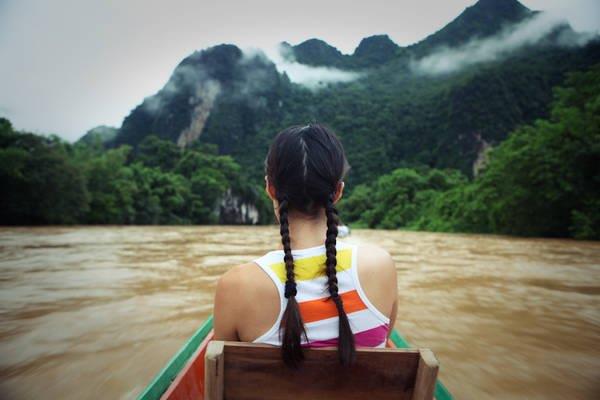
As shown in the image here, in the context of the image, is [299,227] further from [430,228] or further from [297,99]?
[297,99]

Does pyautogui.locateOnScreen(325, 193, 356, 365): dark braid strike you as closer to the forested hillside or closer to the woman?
the woman

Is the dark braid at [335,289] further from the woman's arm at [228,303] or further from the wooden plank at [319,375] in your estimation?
the woman's arm at [228,303]

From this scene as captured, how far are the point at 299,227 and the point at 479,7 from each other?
88848 millimetres

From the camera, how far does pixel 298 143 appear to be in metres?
1.06

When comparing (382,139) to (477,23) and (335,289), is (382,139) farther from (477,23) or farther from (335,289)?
(335,289)

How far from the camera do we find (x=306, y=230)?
1.11 m

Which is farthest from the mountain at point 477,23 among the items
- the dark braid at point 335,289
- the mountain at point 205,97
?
the dark braid at point 335,289

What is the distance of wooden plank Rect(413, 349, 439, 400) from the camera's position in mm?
836

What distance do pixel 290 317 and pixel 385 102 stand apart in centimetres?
7066

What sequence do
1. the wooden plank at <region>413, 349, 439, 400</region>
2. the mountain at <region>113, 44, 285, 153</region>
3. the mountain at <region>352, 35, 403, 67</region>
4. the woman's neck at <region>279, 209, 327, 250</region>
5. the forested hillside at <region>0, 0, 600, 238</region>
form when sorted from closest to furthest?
the wooden plank at <region>413, 349, 439, 400</region> → the woman's neck at <region>279, 209, 327, 250</region> → the forested hillside at <region>0, 0, 600, 238</region> → the mountain at <region>113, 44, 285, 153</region> → the mountain at <region>352, 35, 403, 67</region>

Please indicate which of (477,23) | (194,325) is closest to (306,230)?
(194,325)

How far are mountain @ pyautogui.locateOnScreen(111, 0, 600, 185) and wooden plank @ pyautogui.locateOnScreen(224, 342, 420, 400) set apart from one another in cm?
4961

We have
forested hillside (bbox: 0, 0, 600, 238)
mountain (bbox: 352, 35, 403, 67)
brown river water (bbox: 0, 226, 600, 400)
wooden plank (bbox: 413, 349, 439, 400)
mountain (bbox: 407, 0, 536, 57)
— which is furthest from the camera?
mountain (bbox: 352, 35, 403, 67)

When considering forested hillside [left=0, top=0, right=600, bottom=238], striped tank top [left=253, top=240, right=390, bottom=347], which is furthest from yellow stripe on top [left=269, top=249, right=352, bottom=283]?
forested hillside [left=0, top=0, right=600, bottom=238]
